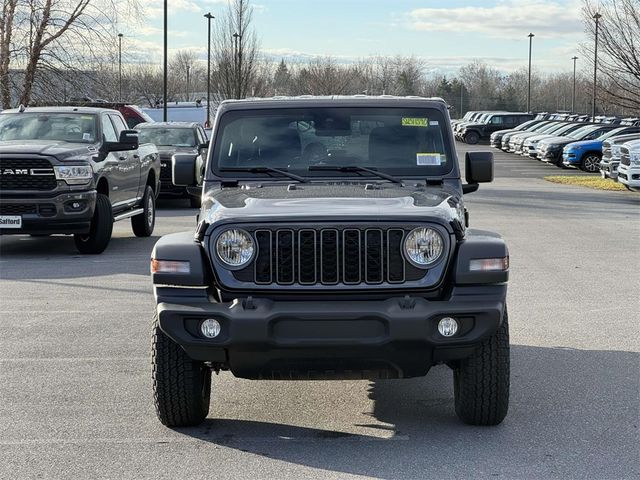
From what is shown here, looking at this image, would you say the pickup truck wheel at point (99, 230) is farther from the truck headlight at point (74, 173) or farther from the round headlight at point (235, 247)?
the round headlight at point (235, 247)

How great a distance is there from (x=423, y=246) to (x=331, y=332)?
684 millimetres

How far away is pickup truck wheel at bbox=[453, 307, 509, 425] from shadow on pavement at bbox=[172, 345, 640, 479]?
0.13m

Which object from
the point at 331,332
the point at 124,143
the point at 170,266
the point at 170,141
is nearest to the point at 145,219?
the point at 124,143

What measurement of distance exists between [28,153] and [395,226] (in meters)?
8.81

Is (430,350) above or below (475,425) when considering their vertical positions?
above

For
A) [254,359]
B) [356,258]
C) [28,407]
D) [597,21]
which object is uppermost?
[597,21]

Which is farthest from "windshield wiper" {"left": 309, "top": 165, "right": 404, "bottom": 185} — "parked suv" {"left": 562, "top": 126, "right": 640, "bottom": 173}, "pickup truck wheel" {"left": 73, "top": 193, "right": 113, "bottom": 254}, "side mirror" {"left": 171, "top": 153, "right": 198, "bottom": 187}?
"parked suv" {"left": 562, "top": 126, "right": 640, "bottom": 173}

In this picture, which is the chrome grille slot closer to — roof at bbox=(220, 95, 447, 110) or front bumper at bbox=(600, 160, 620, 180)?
roof at bbox=(220, 95, 447, 110)

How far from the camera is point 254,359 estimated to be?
218 inches

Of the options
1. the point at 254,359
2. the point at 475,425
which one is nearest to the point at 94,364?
the point at 254,359

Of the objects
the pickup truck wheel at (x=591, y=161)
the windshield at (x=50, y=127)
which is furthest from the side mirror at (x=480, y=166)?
the pickup truck wheel at (x=591, y=161)

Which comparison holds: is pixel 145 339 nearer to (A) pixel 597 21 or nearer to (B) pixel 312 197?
(B) pixel 312 197

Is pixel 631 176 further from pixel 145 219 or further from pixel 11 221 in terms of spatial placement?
pixel 11 221

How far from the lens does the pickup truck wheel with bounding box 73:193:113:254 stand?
14.1m
